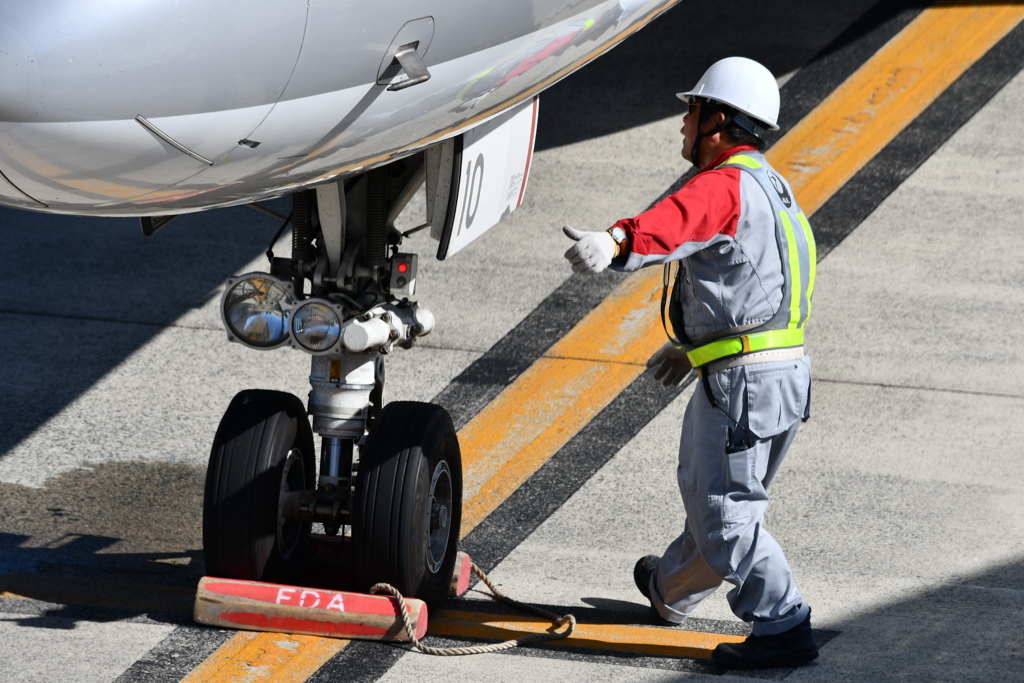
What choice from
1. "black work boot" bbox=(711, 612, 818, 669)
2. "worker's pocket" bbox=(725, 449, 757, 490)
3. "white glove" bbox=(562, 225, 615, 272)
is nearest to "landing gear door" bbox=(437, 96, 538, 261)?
"white glove" bbox=(562, 225, 615, 272)

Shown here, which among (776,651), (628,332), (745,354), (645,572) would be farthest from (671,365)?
(628,332)

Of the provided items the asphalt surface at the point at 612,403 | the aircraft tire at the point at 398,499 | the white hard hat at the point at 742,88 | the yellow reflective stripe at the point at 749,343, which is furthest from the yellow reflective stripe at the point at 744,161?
the asphalt surface at the point at 612,403

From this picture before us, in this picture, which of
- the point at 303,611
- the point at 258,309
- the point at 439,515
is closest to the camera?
the point at 303,611

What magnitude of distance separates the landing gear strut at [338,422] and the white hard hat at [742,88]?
100 centimetres

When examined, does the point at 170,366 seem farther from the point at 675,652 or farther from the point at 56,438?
the point at 675,652

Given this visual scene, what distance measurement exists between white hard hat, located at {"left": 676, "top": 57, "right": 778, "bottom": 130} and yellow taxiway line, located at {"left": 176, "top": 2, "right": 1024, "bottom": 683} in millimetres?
1874

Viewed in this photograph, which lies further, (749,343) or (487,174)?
(487,174)

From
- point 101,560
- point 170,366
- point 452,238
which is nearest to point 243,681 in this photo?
point 101,560

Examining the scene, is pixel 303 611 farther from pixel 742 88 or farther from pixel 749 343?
pixel 742 88

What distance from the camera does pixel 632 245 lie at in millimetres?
3809

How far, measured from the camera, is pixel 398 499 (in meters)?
4.30

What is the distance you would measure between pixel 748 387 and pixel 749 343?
0.14m

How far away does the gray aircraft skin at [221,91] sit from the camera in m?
2.90

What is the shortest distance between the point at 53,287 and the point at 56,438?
1.84m
